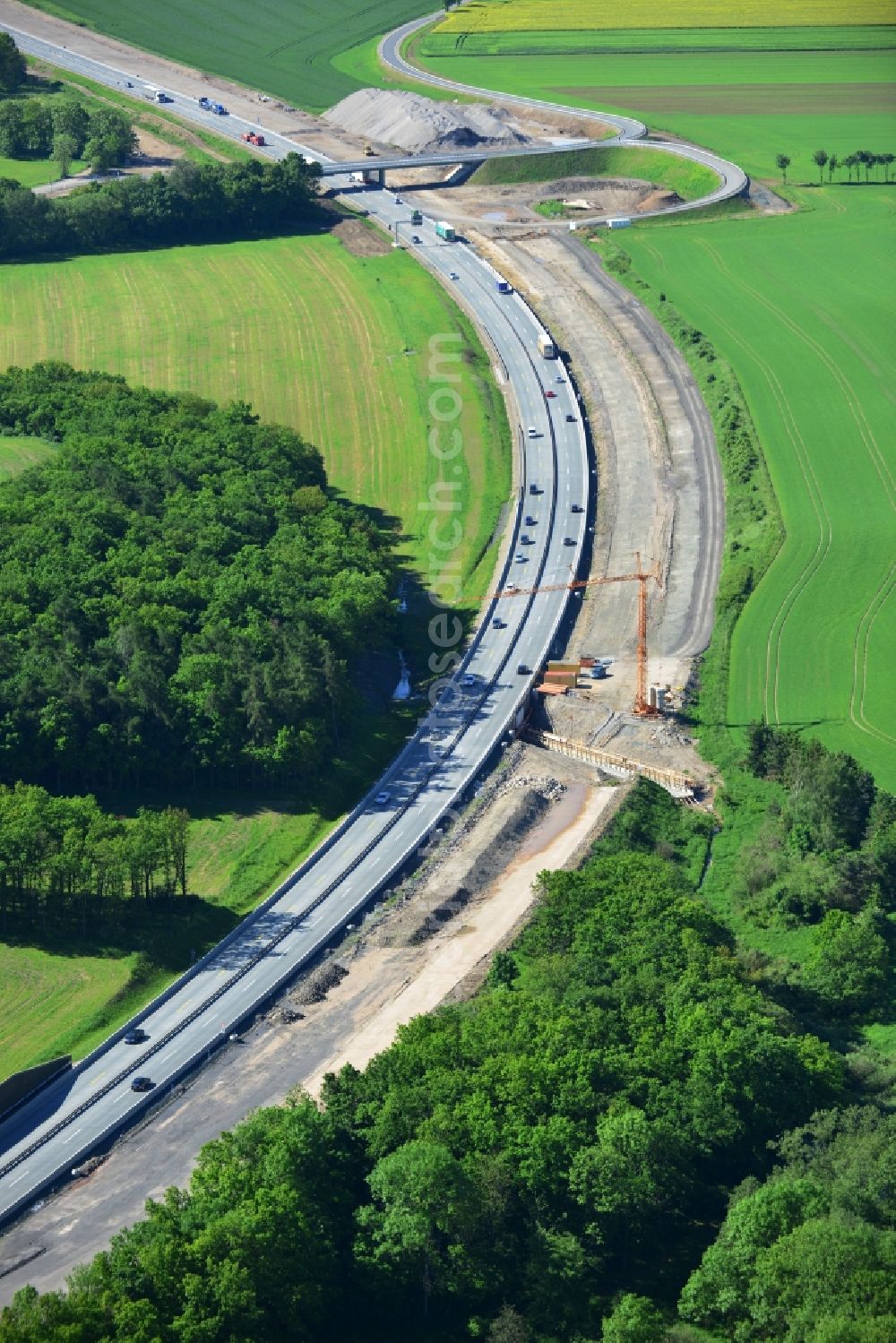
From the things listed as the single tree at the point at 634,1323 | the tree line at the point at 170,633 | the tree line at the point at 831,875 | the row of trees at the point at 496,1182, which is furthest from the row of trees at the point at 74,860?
the single tree at the point at 634,1323

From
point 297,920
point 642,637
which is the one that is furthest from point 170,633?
point 642,637

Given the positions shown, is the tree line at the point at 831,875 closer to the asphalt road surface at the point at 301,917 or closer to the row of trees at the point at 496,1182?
the row of trees at the point at 496,1182

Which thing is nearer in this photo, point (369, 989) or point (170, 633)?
point (369, 989)

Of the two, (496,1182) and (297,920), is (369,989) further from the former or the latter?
(496,1182)

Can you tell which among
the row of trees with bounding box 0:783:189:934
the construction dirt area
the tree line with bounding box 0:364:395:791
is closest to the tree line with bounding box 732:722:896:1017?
the construction dirt area

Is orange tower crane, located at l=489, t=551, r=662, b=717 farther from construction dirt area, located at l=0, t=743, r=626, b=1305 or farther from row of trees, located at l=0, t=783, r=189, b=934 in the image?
row of trees, located at l=0, t=783, r=189, b=934

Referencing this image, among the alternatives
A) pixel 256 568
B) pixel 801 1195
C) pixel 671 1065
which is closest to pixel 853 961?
pixel 671 1065
